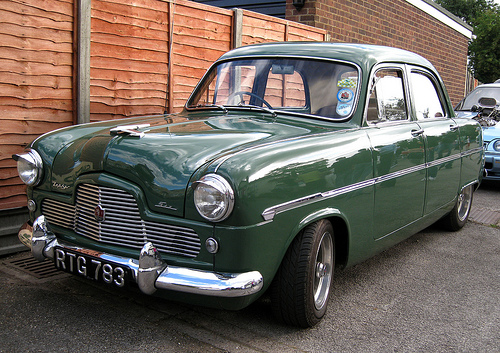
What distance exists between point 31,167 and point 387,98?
2610 millimetres

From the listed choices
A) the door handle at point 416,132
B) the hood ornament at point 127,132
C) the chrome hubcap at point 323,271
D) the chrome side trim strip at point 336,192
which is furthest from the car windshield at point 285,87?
the hood ornament at point 127,132

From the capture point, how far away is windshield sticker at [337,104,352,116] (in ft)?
12.4

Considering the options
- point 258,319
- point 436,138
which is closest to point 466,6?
point 436,138

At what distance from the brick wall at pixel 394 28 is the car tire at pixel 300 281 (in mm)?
6717

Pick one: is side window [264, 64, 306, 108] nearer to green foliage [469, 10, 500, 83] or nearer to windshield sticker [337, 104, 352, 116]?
windshield sticker [337, 104, 352, 116]

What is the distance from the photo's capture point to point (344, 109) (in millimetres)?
3801

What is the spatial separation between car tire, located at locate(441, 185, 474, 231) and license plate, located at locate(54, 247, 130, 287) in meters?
3.82

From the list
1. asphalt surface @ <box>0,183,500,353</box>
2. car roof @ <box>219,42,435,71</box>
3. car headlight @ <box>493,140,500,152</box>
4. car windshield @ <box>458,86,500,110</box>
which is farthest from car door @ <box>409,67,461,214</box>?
car windshield @ <box>458,86,500,110</box>

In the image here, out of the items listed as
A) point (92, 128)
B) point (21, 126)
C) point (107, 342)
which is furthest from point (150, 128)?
point (21, 126)

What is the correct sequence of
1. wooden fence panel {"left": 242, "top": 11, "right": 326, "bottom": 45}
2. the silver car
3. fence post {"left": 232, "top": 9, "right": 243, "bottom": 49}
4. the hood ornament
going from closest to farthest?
the hood ornament
fence post {"left": 232, "top": 9, "right": 243, "bottom": 49}
wooden fence panel {"left": 242, "top": 11, "right": 326, "bottom": 45}
the silver car

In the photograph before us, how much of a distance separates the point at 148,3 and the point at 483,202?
205 inches

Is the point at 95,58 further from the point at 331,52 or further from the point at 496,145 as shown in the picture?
the point at 496,145

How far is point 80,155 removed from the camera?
319cm

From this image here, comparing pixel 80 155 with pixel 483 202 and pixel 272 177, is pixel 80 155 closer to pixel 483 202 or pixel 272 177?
pixel 272 177
